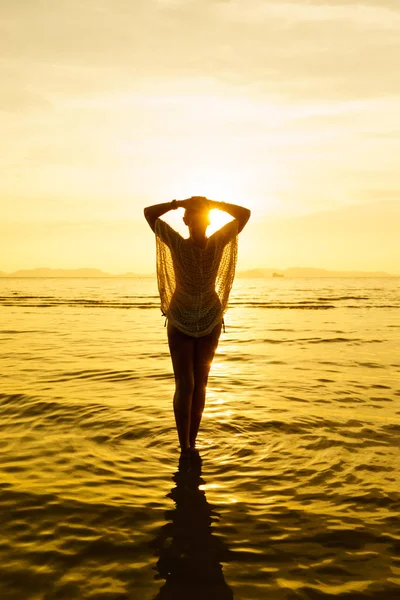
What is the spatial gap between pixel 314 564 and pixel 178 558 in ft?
3.10

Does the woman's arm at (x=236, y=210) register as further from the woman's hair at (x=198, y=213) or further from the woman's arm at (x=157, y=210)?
the woman's arm at (x=157, y=210)

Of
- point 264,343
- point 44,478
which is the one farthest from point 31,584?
point 264,343

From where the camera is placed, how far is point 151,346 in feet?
50.4

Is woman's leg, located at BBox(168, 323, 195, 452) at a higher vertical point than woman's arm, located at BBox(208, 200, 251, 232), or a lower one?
lower

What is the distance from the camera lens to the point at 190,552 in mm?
3650

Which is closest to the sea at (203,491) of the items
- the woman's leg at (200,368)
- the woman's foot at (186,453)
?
the woman's foot at (186,453)

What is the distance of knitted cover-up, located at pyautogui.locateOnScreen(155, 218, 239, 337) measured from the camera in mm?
5340

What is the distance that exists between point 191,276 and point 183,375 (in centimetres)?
106

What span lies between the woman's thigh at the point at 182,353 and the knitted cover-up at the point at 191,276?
0.10 meters

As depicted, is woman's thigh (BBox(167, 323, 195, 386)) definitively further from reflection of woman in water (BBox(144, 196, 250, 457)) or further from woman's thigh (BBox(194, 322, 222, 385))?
woman's thigh (BBox(194, 322, 222, 385))

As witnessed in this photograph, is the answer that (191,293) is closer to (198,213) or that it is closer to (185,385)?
(198,213)

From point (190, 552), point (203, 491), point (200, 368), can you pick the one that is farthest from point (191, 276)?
point (190, 552)

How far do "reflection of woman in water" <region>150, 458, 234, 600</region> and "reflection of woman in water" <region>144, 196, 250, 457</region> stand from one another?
1.05 m

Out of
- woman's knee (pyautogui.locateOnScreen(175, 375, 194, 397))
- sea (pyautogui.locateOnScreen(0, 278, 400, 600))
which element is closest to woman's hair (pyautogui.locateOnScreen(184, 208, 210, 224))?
woman's knee (pyautogui.locateOnScreen(175, 375, 194, 397))
